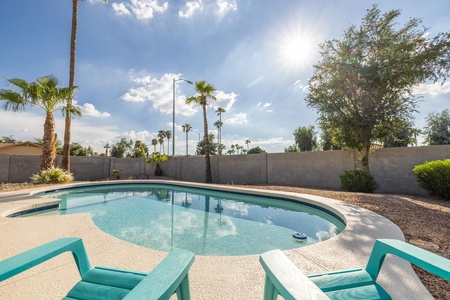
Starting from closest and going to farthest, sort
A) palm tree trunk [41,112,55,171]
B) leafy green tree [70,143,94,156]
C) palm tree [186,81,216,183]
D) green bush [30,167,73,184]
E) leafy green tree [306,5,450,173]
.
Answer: leafy green tree [306,5,450,173] → green bush [30,167,73,184] → palm tree trunk [41,112,55,171] → palm tree [186,81,216,183] → leafy green tree [70,143,94,156]

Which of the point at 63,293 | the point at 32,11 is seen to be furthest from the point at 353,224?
the point at 32,11

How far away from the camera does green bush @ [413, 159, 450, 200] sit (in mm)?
6719

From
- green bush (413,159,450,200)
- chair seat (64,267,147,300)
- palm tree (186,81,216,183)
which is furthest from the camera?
palm tree (186,81,216,183)

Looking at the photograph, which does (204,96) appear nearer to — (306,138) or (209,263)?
(209,263)

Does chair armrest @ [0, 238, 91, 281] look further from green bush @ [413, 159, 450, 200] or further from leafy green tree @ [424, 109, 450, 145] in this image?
leafy green tree @ [424, 109, 450, 145]

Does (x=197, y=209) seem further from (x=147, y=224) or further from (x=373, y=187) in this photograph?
(x=373, y=187)

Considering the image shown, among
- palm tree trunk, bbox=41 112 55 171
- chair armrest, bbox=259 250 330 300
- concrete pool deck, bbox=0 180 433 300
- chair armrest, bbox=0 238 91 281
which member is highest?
palm tree trunk, bbox=41 112 55 171

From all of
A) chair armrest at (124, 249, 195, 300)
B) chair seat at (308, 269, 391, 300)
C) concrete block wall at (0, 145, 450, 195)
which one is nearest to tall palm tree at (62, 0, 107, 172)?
concrete block wall at (0, 145, 450, 195)

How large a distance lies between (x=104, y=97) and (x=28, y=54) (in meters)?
7.81

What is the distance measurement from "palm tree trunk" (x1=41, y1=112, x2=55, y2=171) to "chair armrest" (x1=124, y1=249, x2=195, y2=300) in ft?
44.5

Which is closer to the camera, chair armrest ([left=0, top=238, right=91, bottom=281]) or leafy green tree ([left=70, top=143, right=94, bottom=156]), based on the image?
chair armrest ([left=0, top=238, right=91, bottom=281])

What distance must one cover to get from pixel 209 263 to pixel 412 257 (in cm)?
199

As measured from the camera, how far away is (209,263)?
2.50 m

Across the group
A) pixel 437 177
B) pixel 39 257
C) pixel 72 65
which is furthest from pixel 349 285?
pixel 72 65
